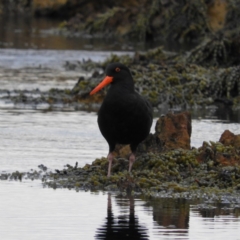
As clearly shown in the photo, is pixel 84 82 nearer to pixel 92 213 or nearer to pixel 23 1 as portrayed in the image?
pixel 92 213

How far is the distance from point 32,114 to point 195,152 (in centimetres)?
535

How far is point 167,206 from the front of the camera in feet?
28.7

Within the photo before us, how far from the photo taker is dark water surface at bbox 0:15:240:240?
25.2 feet

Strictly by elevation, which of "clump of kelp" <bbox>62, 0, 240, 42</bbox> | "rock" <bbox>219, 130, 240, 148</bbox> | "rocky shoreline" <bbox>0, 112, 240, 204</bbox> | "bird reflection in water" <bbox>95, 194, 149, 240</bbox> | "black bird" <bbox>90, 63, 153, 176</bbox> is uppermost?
"clump of kelp" <bbox>62, 0, 240, 42</bbox>

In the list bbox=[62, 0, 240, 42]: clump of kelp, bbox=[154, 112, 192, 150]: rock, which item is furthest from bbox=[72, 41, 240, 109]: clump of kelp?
bbox=[62, 0, 240, 42]: clump of kelp

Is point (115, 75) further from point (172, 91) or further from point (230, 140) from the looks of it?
point (172, 91)

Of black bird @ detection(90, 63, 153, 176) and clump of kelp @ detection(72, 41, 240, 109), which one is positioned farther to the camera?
clump of kelp @ detection(72, 41, 240, 109)

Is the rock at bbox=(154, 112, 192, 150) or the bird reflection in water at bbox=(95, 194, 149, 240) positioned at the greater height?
the rock at bbox=(154, 112, 192, 150)

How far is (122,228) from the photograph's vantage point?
783 cm

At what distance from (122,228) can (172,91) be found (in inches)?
373

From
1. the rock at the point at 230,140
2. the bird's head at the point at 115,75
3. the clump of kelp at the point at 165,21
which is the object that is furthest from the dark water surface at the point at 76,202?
the clump of kelp at the point at 165,21

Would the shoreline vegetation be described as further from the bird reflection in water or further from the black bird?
the bird reflection in water

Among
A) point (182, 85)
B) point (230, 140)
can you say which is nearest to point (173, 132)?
point (230, 140)

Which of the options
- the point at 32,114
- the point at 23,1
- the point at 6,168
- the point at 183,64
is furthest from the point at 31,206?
the point at 23,1
